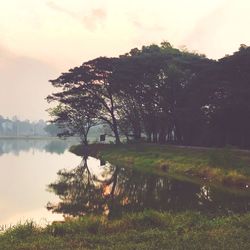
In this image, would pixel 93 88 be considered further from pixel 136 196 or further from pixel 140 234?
pixel 140 234

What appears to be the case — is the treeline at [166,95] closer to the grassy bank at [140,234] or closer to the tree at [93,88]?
the tree at [93,88]

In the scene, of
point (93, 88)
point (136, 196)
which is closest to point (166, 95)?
point (93, 88)

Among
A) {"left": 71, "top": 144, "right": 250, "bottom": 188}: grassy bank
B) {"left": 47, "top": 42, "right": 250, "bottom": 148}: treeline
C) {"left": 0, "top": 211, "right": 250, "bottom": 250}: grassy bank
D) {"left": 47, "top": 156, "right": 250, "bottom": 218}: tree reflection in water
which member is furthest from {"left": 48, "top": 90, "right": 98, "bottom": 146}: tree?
{"left": 0, "top": 211, "right": 250, "bottom": 250}: grassy bank

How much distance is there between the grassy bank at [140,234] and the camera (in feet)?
49.8

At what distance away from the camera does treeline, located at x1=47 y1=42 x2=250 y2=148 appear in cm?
5778

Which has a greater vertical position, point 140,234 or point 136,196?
point 140,234

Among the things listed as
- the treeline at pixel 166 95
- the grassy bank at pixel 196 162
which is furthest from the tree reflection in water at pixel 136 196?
the treeline at pixel 166 95

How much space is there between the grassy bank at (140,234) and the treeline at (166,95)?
1435 inches

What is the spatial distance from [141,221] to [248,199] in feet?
41.1

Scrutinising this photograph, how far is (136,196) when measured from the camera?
3203 centimetres

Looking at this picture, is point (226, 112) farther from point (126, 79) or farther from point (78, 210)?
point (78, 210)

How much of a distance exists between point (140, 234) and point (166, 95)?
2252 inches

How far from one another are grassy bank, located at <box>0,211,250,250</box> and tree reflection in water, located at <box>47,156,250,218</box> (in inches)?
208

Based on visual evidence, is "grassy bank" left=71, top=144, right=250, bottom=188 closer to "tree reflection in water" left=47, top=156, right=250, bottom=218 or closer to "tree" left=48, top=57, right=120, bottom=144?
"tree reflection in water" left=47, top=156, right=250, bottom=218
